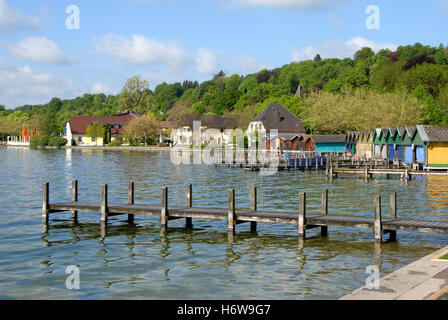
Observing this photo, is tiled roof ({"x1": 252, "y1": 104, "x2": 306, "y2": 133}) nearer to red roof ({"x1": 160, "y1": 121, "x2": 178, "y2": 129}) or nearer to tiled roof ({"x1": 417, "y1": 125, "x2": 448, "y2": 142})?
red roof ({"x1": 160, "y1": 121, "x2": 178, "y2": 129})

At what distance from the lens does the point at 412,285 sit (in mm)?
12773

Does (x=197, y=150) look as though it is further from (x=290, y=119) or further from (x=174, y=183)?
(x=174, y=183)

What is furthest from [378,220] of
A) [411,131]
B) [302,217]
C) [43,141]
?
[43,141]

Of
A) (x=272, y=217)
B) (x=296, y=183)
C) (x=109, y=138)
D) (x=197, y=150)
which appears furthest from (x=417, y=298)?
(x=109, y=138)

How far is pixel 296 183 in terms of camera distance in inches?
2048

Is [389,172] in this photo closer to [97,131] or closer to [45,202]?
[45,202]

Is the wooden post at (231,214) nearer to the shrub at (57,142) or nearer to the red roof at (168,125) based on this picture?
the red roof at (168,125)

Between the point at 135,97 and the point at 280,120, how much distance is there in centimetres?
7851

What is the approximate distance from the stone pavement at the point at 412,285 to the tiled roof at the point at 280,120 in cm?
11168

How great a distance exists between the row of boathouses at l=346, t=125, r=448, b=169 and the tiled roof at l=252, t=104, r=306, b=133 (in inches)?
1689

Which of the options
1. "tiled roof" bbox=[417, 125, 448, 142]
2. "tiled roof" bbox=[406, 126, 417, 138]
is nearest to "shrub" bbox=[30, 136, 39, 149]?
"tiled roof" bbox=[406, 126, 417, 138]

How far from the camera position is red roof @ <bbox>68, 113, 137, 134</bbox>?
551 feet

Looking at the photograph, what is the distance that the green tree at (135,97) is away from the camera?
189 m

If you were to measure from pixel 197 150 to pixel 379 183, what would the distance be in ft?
254
